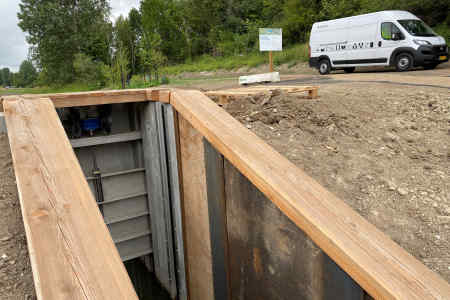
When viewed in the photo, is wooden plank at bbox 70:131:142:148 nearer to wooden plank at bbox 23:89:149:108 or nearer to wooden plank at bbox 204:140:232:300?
wooden plank at bbox 23:89:149:108

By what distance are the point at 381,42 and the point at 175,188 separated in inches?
446

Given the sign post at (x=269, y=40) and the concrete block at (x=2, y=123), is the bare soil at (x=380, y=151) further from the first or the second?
the sign post at (x=269, y=40)

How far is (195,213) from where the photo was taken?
12.6 feet

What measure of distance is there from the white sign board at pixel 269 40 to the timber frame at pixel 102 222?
30.9 ft

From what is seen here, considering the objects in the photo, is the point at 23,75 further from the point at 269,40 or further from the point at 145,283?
the point at 145,283

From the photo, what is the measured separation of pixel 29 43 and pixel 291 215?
3822 centimetres

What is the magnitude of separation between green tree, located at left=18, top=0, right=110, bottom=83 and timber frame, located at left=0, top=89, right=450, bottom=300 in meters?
31.6

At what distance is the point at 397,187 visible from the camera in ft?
11.1

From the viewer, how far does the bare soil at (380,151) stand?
115 inches

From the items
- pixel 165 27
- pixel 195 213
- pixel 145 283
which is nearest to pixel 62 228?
pixel 195 213

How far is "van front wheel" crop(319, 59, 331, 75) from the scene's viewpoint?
14495 mm

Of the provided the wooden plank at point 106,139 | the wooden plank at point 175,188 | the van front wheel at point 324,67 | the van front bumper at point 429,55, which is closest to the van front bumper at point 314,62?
the van front wheel at point 324,67

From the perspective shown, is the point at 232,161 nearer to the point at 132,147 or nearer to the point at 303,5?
the point at 132,147

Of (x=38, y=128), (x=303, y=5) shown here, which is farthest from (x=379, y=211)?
(x=303, y=5)
